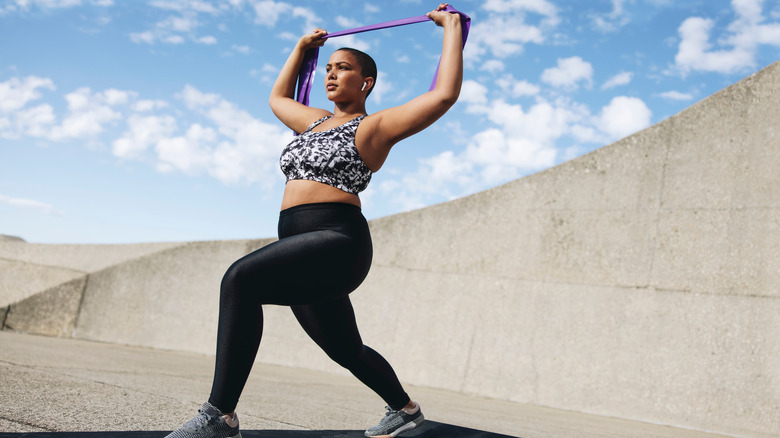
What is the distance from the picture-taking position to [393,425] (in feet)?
9.04

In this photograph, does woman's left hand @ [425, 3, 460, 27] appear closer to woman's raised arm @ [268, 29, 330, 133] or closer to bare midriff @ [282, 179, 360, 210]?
woman's raised arm @ [268, 29, 330, 133]

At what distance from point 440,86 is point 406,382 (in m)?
5.65

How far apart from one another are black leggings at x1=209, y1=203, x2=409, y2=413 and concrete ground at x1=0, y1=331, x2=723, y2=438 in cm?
56

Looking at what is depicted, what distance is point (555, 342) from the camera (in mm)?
6719

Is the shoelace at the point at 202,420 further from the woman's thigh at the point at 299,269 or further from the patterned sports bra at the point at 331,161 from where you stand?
the patterned sports bra at the point at 331,161

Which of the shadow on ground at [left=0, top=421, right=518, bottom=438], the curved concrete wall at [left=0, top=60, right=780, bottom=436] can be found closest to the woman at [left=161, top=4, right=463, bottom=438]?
the shadow on ground at [left=0, top=421, right=518, bottom=438]

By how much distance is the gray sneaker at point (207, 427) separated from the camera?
204cm

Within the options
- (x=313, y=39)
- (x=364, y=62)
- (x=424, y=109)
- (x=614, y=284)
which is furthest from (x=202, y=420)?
(x=614, y=284)

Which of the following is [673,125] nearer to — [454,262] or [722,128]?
[722,128]

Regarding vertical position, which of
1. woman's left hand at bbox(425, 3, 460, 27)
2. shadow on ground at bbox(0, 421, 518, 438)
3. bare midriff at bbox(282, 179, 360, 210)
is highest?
woman's left hand at bbox(425, 3, 460, 27)

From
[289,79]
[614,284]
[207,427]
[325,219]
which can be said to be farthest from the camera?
[614,284]

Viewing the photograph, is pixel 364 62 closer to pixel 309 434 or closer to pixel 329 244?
pixel 329 244

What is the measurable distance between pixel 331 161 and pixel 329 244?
33cm

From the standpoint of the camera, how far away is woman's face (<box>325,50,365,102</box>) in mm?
2650
